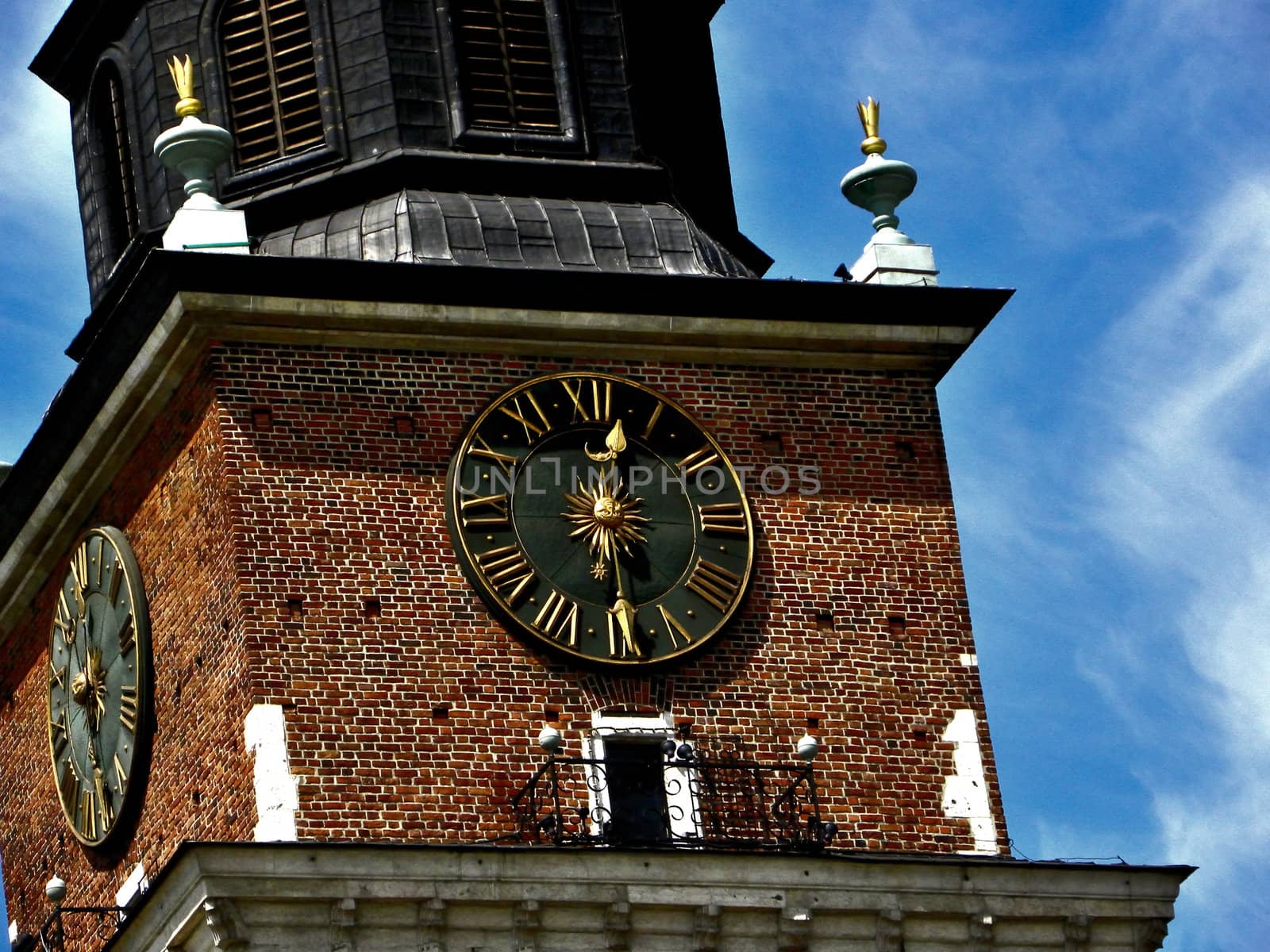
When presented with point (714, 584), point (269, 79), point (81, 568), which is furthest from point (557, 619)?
point (269, 79)

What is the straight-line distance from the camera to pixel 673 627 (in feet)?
105

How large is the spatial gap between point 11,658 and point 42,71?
4.86m

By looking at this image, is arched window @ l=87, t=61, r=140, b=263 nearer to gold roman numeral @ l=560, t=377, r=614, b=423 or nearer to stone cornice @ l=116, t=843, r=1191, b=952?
gold roman numeral @ l=560, t=377, r=614, b=423

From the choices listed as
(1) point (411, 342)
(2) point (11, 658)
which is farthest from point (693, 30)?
(2) point (11, 658)

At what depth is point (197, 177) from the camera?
3312 centimetres

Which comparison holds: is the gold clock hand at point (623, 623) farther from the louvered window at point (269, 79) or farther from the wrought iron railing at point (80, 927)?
the louvered window at point (269, 79)

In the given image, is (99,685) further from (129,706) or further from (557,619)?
(557,619)

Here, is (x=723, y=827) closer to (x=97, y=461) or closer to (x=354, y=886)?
(x=354, y=886)

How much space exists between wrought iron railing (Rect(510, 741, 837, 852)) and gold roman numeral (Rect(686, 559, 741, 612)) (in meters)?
1.25

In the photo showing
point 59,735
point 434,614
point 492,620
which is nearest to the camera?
point 434,614

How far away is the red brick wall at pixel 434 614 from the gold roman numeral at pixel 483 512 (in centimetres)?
20

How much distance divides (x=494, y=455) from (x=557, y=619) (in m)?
1.36

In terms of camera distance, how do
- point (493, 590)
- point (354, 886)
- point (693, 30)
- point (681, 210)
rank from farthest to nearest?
point (693, 30)
point (681, 210)
point (493, 590)
point (354, 886)

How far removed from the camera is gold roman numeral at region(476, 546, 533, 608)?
31797 mm
